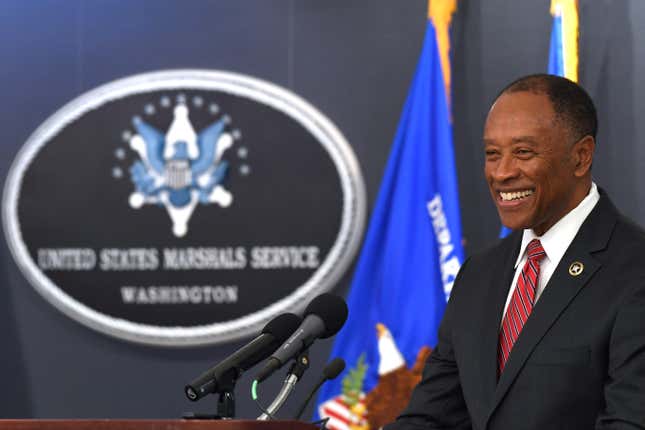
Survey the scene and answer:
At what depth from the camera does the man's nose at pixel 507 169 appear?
7.06ft

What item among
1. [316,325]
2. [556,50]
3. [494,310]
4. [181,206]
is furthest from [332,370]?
[181,206]

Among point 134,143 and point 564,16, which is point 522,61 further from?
point 134,143

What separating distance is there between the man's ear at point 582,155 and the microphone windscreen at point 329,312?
2.05 ft

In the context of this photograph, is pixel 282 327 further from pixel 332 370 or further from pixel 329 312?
pixel 332 370

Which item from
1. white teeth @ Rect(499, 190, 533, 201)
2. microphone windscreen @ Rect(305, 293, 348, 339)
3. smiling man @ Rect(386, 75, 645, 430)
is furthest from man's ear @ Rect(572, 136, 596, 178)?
microphone windscreen @ Rect(305, 293, 348, 339)

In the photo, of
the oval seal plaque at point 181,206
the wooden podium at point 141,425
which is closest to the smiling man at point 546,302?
the wooden podium at point 141,425

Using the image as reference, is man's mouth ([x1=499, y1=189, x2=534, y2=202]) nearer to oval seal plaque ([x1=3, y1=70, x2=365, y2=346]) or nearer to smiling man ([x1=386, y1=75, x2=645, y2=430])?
smiling man ([x1=386, y1=75, x2=645, y2=430])

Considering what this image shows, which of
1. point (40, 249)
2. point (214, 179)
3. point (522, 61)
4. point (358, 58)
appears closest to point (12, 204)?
point (40, 249)

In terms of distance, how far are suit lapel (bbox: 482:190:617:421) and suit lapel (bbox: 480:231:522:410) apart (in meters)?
0.04

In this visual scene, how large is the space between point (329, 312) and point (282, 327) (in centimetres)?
11

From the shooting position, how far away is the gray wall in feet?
14.6

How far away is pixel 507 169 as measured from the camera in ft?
7.08

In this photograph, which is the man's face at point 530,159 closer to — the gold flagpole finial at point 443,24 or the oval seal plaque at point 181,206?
the gold flagpole finial at point 443,24

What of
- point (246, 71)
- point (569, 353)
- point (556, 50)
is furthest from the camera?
point (246, 71)
